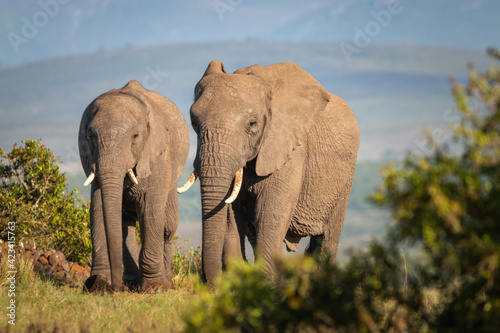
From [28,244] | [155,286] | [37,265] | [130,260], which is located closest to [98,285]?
[155,286]

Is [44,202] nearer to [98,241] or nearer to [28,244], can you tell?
[28,244]

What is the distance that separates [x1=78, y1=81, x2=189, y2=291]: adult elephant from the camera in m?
9.52

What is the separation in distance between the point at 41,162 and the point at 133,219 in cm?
321

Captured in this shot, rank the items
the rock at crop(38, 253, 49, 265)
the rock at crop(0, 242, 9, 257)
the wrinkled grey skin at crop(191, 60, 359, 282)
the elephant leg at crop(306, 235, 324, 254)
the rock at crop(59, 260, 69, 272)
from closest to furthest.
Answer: the wrinkled grey skin at crop(191, 60, 359, 282) → the elephant leg at crop(306, 235, 324, 254) → the rock at crop(0, 242, 9, 257) → the rock at crop(38, 253, 49, 265) → the rock at crop(59, 260, 69, 272)

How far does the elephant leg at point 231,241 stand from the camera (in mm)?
8852

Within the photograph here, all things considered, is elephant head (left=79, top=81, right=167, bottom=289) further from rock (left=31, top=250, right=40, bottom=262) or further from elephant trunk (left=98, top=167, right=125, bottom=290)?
rock (left=31, top=250, right=40, bottom=262)

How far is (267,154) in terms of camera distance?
8641 mm

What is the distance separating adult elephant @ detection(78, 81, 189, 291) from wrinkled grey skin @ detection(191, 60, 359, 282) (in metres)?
1.63

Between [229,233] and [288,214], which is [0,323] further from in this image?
[288,214]

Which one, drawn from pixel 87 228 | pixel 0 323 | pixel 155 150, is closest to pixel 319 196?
pixel 155 150

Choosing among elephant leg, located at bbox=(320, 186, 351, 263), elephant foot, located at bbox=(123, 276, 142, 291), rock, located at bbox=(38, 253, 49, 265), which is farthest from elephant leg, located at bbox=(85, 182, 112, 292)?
elephant leg, located at bbox=(320, 186, 351, 263)

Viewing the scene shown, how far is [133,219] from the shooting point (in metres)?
11.7

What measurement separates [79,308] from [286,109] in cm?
367

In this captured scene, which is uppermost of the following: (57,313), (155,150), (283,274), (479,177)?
(155,150)
